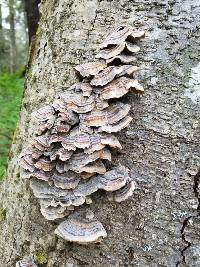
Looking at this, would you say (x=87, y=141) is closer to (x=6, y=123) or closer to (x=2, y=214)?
(x=2, y=214)

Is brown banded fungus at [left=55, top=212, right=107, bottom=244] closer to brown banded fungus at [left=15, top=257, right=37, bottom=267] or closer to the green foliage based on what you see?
brown banded fungus at [left=15, top=257, right=37, bottom=267]

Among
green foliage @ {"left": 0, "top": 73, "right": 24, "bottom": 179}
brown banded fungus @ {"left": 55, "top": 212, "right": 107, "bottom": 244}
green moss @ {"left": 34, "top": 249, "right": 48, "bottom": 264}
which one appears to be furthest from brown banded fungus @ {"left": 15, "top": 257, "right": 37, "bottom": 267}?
green foliage @ {"left": 0, "top": 73, "right": 24, "bottom": 179}

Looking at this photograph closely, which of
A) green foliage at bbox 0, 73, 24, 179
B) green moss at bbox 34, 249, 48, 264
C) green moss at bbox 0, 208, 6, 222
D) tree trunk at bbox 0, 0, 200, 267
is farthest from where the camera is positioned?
green foliage at bbox 0, 73, 24, 179

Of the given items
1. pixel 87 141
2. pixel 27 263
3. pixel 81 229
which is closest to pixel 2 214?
pixel 27 263

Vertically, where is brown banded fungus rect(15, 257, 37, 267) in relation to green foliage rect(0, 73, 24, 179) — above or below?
above

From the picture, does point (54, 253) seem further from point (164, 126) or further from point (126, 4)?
point (126, 4)

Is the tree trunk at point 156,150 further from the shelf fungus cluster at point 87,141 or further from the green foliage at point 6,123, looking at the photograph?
the green foliage at point 6,123

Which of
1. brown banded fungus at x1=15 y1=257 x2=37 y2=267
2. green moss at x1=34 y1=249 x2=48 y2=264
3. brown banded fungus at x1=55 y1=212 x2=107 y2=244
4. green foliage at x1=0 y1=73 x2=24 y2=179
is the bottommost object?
green foliage at x1=0 y1=73 x2=24 y2=179
